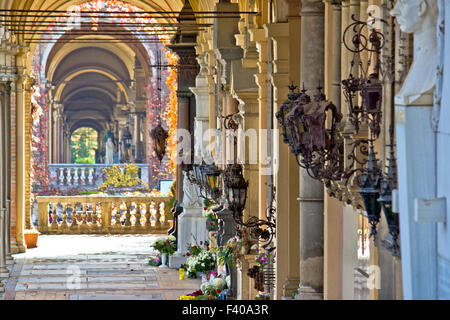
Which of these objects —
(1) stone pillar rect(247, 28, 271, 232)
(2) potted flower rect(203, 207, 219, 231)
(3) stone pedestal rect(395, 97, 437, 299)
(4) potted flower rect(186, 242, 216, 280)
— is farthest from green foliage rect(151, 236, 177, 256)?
(3) stone pedestal rect(395, 97, 437, 299)

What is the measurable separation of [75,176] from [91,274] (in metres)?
21.3

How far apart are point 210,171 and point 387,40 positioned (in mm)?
7790

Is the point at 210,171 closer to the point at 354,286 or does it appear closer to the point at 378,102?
the point at 354,286

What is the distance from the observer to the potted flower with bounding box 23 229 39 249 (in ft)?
75.5

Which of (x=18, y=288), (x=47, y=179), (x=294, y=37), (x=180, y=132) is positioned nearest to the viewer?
(x=294, y=37)

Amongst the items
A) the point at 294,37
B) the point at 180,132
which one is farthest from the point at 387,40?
the point at 180,132

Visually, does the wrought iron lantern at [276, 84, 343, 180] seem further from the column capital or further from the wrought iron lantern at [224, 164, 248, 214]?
the wrought iron lantern at [224, 164, 248, 214]

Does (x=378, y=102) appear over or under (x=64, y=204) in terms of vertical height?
over

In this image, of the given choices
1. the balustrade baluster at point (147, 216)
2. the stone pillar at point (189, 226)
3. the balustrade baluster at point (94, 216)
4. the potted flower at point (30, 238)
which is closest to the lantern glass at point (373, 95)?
the stone pillar at point (189, 226)

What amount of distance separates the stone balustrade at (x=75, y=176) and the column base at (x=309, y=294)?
30112mm

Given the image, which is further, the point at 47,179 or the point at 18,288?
the point at 47,179

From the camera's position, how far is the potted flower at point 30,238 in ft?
75.5

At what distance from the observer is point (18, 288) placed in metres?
16.9

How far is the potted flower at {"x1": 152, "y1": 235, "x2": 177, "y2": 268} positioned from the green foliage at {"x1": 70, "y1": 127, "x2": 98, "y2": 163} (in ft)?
241
